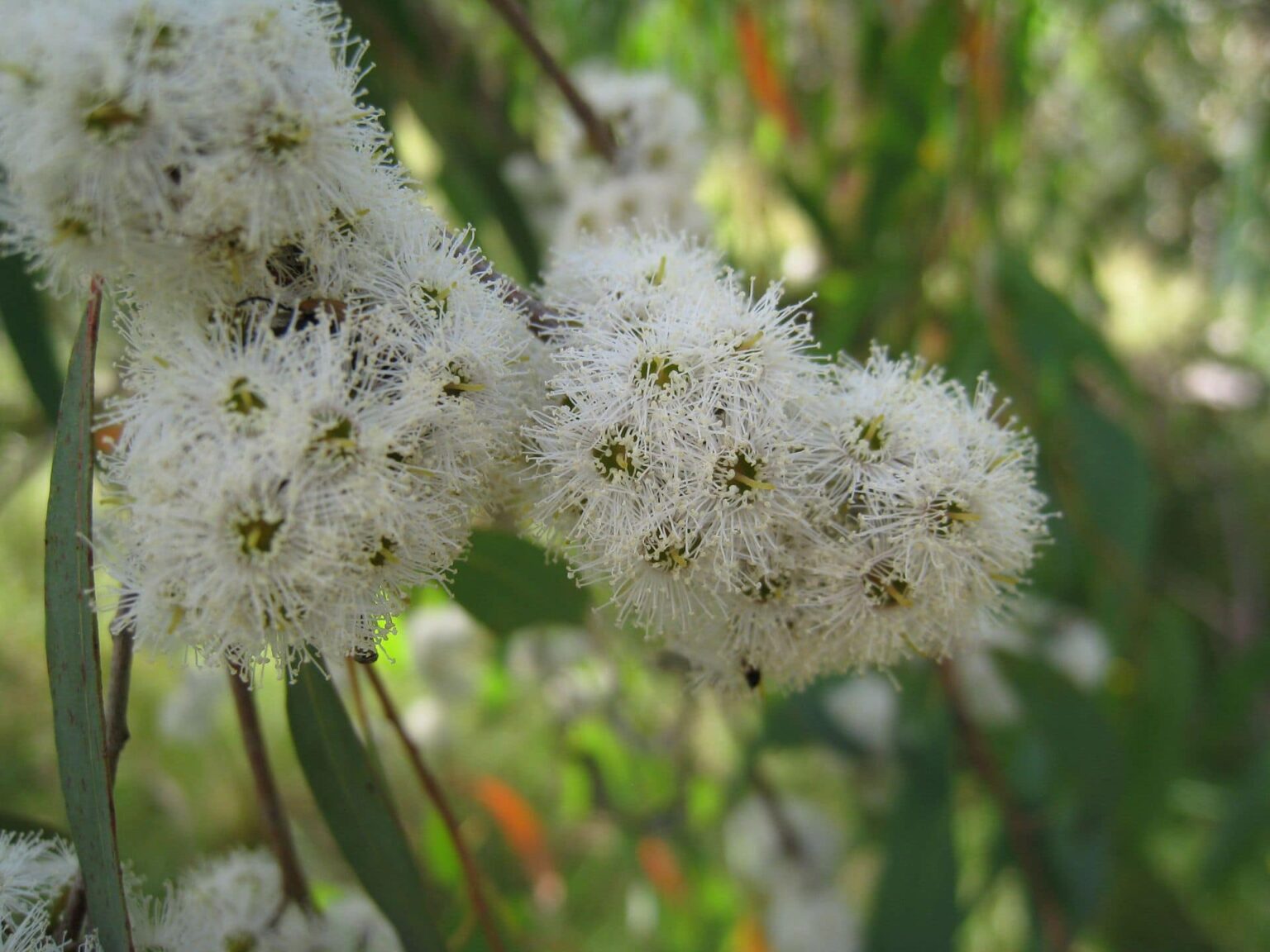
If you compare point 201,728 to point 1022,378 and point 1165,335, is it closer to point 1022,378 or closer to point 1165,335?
point 1022,378

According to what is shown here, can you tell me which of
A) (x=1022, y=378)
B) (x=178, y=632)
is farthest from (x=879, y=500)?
(x=1022, y=378)

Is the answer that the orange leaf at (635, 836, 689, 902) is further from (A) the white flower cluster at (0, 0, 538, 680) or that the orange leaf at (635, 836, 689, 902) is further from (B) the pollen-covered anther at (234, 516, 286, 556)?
(B) the pollen-covered anther at (234, 516, 286, 556)

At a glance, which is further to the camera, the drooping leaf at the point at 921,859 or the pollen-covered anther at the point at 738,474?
the drooping leaf at the point at 921,859

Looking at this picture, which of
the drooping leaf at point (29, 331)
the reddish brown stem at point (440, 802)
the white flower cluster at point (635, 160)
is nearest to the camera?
the reddish brown stem at point (440, 802)

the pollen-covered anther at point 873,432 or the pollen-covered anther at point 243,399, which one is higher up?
the pollen-covered anther at point 243,399

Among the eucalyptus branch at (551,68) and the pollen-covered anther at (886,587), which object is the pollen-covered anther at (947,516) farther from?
the eucalyptus branch at (551,68)

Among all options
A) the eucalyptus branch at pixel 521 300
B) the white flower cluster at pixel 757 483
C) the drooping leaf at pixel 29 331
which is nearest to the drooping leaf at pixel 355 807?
the white flower cluster at pixel 757 483

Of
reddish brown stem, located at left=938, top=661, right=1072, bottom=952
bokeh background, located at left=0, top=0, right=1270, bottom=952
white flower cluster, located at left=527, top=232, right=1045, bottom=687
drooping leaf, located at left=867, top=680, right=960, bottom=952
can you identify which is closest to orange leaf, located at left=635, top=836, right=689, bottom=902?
bokeh background, located at left=0, top=0, right=1270, bottom=952
